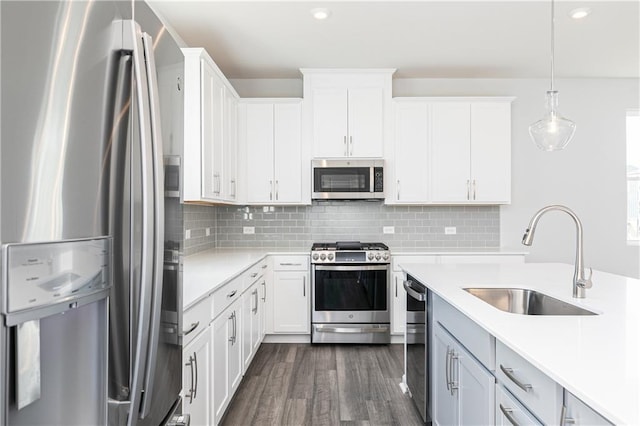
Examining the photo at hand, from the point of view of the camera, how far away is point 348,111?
13.7ft

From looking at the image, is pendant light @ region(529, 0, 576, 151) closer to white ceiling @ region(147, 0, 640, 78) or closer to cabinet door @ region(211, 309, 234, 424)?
white ceiling @ region(147, 0, 640, 78)

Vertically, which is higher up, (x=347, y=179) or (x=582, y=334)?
(x=347, y=179)

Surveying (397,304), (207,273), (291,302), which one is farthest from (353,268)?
(207,273)

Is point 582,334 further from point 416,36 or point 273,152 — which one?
point 273,152

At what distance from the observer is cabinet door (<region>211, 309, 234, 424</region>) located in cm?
222

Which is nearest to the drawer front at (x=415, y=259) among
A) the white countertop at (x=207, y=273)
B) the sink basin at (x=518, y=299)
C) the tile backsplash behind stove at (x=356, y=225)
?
the tile backsplash behind stove at (x=356, y=225)

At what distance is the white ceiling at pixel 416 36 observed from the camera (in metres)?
2.95

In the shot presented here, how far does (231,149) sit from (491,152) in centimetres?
257

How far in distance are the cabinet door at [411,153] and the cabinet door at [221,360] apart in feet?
7.63

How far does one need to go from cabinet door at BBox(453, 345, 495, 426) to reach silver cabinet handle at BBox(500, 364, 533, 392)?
14cm

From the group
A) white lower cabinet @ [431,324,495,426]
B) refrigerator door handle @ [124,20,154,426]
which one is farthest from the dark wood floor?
refrigerator door handle @ [124,20,154,426]

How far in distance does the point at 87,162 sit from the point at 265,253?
3169 mm

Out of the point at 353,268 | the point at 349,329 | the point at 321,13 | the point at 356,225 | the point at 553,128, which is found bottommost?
the point at 349,329

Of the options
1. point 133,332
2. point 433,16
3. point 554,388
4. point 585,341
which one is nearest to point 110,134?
point 133,332
